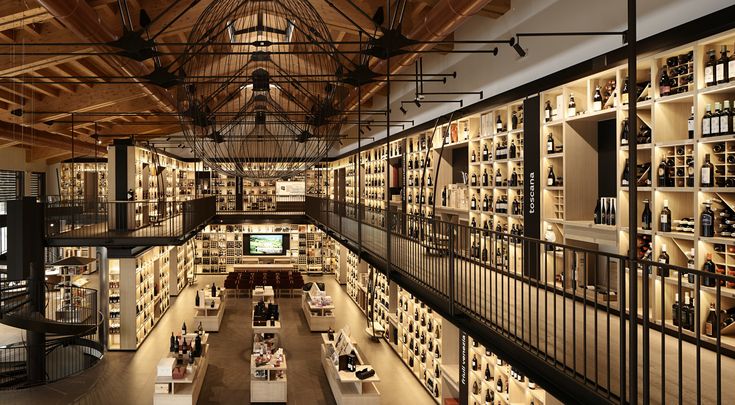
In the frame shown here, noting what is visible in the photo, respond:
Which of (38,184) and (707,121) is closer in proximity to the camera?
(707,121)

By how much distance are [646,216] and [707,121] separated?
1.02 meters

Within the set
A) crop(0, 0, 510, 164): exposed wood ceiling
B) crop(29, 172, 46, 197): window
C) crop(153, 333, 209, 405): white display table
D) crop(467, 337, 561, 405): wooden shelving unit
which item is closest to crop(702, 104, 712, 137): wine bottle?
crop(0, 0, 510, 164): exposed wood ceiling

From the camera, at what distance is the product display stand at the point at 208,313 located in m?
15.2

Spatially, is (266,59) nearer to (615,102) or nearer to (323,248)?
(615,102)

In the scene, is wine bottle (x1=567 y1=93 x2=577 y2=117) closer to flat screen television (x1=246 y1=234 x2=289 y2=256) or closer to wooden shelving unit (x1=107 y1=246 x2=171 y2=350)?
wooden shelving unit (x1=107 y1=246 x2=171 y2=350)

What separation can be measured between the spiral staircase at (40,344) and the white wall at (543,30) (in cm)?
798

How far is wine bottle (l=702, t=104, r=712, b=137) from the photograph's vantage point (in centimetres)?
399

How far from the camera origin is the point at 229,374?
1181 cm

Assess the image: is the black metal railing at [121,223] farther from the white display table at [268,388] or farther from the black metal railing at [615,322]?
the black metal railing at [615,322]

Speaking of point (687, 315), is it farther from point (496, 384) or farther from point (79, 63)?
point (79, 63)

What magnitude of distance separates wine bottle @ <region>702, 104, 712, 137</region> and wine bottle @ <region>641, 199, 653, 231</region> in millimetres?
877

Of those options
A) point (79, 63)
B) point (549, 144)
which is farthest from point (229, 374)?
point (549, 144)

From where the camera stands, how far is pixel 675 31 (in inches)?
166

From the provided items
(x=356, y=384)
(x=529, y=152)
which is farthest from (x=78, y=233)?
(x=529, y=152)
